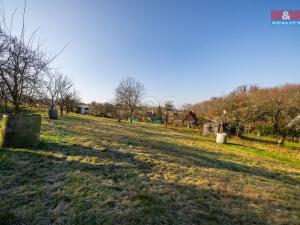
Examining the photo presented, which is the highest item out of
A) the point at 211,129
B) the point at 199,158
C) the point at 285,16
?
the point at 285,16

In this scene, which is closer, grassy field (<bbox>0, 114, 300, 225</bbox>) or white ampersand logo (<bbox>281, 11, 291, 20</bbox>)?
grassy field (<bbox>0, 114, 300, 225</bbox>)

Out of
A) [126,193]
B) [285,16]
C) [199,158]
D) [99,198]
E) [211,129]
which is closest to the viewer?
[99,198]

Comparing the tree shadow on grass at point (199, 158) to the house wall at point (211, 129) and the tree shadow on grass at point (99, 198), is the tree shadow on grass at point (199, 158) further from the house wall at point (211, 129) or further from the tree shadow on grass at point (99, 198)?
the house wall at point (211, 129)

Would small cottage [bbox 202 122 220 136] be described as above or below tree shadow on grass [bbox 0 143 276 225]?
above

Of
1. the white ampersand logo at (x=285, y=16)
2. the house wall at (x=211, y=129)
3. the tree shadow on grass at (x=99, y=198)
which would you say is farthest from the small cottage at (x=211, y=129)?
the tree shadow on grass at (x=99, y=198)

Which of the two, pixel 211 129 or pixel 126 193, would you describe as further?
pixel 211 129

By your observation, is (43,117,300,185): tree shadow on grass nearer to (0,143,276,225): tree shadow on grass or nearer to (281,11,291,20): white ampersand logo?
(0,143,276,225): tree shadow on grass

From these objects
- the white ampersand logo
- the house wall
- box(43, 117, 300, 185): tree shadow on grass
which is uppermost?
the white ampersand logo

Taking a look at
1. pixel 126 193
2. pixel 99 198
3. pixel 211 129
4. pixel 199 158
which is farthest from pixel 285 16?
pixel 211 129

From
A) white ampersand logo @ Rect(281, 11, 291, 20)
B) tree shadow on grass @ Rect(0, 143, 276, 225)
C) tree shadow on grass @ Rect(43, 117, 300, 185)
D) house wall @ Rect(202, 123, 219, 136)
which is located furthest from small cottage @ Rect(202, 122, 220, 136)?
tree shadow on grass @ Rect(0, 143, 276, 225)

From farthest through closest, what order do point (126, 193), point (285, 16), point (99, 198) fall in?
point (285, 16) < point (126, 193) < point (99, 198)

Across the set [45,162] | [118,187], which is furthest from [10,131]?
[118,187]

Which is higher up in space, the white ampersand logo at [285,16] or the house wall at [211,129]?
the white ampersand logo at [285,16]

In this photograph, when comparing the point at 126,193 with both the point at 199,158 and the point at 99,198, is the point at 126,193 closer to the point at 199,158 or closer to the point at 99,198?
the point at 99,198
